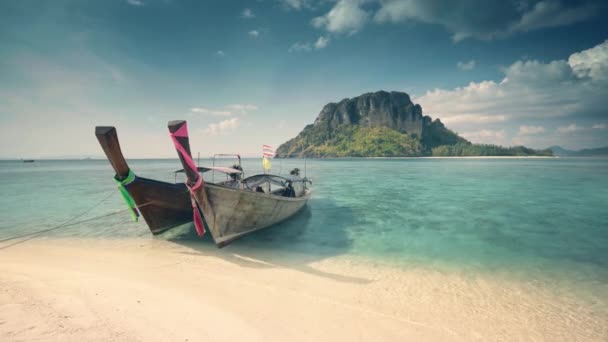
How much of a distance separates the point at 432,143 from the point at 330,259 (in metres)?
206

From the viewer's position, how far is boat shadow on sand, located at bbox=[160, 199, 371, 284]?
8156 mm

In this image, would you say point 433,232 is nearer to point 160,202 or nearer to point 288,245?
point 288,245

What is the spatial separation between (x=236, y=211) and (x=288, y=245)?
100 inches

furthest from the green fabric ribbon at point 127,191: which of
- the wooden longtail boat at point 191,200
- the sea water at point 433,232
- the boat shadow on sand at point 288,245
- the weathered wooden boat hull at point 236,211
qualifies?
the weathered wooden boat hull at point 236,211

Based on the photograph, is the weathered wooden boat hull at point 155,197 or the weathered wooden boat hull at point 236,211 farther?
the weathered wooden boat hull at point 236,211

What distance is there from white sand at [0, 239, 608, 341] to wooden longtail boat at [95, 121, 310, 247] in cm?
151

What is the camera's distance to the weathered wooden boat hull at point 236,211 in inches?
327

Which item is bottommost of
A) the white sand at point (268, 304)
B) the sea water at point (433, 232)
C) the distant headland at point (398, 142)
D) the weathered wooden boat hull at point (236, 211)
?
the sea water at point (433, 232)

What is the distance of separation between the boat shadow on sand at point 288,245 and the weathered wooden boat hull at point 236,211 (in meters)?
0.49

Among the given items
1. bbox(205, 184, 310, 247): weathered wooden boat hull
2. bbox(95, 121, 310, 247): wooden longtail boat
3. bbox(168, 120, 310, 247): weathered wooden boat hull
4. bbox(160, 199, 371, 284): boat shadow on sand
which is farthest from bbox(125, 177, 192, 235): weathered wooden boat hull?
bbox(205, 184, 310, 247): weathered wooden boat hull

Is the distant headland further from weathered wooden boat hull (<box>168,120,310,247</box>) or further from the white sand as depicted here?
the white sand

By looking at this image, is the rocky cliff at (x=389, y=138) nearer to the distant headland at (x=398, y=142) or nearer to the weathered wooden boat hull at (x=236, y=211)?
the distant headland at (x=398, y=142)

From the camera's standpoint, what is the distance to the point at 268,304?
5633 millimetres

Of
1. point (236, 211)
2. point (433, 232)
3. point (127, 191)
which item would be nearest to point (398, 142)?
point (433, 232)
